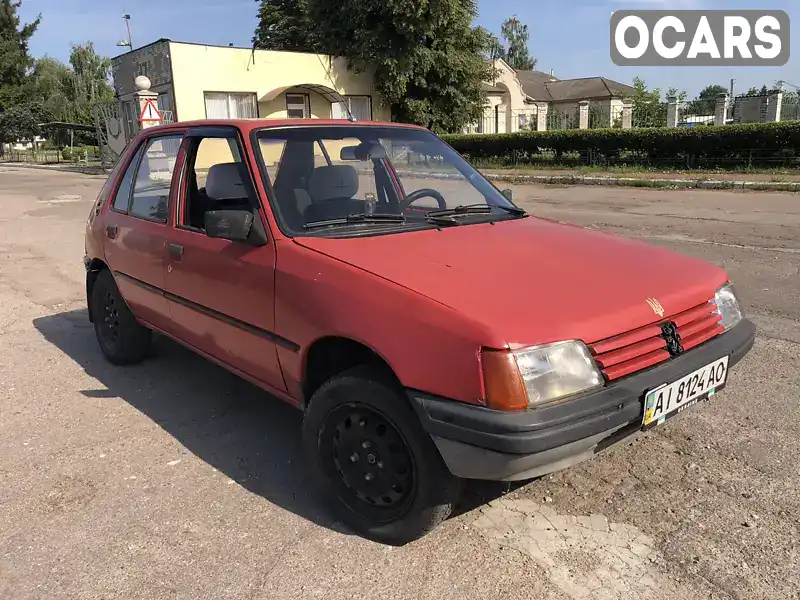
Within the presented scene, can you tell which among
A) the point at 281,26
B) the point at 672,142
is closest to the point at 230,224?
the point at 672,142

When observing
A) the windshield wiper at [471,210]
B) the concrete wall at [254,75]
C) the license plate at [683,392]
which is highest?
the concrete wall at [254,75]

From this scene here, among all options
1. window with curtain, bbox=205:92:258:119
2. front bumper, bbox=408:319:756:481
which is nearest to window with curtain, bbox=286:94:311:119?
window with curtain, bbox=205:92:258:119

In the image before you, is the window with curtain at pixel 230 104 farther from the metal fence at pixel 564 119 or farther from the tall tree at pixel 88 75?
the tall tree at pixel 88 75

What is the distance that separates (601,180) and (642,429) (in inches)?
694

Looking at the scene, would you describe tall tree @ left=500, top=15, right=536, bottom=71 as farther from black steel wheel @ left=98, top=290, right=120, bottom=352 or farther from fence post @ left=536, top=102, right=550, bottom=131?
black steel wheel @ left=98, top=290, right=120, bottom=352

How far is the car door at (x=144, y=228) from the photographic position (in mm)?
3984

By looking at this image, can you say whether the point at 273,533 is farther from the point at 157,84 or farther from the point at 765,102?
the point at 765,102

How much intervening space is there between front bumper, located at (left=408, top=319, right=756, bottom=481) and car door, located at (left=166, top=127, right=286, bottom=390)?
107 cm

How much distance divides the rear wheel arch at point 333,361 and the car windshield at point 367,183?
0.59 metres

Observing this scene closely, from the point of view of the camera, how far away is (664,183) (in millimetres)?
17344

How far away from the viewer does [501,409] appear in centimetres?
221

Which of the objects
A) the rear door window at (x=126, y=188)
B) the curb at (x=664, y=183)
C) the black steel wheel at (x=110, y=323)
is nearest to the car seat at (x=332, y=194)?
the rear door window at (x=126, y=188)

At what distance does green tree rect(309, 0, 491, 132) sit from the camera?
27797 mm

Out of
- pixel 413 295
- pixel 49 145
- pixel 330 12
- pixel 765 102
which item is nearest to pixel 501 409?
pixel 413 295
